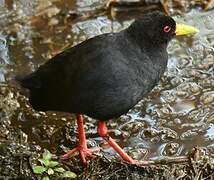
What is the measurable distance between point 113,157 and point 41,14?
102 inches

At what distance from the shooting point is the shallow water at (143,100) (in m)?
6.04

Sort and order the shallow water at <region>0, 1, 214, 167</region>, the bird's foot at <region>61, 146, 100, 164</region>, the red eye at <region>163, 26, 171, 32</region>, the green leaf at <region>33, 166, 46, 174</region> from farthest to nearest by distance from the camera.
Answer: the shallow water at <region>0, 1, 214, 167</region> < the bird's foot at <region>61, 146, 100, 164</region> < the red eye at <region>163, 26, 171, 32</region> < the green leaf at <region>33, 166, 46, 174</region>

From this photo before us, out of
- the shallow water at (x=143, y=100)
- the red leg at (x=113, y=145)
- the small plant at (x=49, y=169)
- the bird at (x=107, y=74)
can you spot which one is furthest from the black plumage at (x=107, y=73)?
the shallow water at (x=143, y=100)

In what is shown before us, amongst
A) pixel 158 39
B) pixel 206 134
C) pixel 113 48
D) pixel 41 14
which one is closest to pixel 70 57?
pixel 113 48

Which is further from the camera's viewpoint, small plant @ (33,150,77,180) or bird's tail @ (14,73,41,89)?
bird's tail @ (14,73,41,89)

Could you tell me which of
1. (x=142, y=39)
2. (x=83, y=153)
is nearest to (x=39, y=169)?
Answer: (x=83, y=153)

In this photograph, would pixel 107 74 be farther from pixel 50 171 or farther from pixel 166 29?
pixel 50 171

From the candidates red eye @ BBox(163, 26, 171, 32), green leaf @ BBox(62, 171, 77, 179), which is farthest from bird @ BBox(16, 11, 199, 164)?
green leaf @ BBox(62, 171, 77, 179)

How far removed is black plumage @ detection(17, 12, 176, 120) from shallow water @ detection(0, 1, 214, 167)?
2.34ft

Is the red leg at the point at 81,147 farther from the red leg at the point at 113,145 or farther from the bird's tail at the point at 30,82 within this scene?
the bird's tail at the point at 30,82

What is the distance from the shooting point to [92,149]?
580 centimetres

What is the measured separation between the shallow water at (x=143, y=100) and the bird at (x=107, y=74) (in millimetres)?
494

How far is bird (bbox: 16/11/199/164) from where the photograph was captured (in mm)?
5102

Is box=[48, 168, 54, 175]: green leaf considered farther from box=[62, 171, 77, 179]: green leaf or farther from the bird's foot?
the bird's foot
